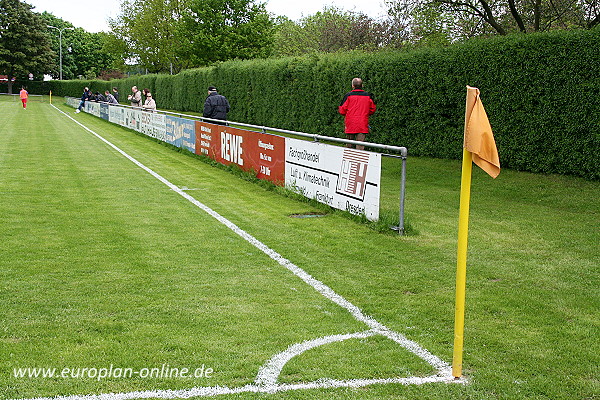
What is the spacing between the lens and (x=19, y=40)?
8881 cm

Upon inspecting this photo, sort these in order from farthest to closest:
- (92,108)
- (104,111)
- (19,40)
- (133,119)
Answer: (19,40) → (92,108) → (104,111) → (133,119)

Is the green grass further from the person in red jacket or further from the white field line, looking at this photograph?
the person in red jacket

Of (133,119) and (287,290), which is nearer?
(287,290)

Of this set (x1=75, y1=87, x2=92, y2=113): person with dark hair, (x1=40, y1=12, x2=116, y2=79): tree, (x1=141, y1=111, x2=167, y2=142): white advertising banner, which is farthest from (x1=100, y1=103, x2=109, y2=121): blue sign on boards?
(x1=40, y1=12, x2=116, y2=79): tree

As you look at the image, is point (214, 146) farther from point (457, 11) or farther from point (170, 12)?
point (170, 12)

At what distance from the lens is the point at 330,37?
48.8 meters

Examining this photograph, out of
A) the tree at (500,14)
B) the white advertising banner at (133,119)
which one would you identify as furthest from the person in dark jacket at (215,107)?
the white advertising banner at (133,119)

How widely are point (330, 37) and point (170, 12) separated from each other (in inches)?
973

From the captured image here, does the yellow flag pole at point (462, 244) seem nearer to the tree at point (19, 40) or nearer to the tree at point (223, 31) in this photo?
the tree at point (223, 31)

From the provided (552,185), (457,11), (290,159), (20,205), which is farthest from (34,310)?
(457,11)

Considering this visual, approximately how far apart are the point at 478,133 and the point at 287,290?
2702mm

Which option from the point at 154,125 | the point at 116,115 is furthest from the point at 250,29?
the point at 154,125

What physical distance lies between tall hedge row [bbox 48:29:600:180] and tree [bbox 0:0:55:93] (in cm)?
7343

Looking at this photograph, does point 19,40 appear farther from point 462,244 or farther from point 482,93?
point 462,244
